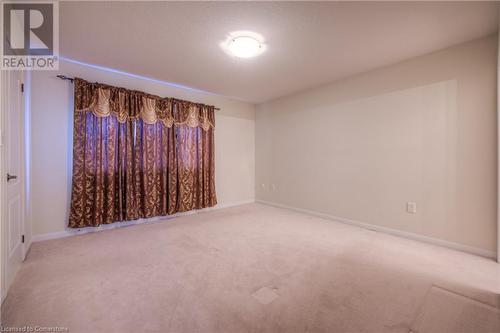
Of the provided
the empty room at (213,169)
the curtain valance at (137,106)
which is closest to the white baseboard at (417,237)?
the empty room at (213,169)

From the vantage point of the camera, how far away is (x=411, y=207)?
2.94 m

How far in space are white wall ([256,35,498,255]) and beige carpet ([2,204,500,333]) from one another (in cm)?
51

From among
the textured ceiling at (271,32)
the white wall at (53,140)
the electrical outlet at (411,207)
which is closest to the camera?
the textured ceiling at (271,32)

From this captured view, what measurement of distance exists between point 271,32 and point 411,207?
2.91 m

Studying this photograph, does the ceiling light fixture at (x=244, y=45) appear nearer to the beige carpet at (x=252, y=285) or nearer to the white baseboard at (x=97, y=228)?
the beige carpet at (x=252, y=285)

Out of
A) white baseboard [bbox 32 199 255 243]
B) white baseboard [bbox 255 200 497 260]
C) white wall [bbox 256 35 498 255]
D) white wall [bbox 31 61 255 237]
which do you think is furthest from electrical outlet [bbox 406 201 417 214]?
white wall [bbox 31 61 255 237]

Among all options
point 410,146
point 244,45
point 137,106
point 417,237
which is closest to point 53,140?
point 137,106

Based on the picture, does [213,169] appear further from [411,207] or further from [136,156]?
[411,207]

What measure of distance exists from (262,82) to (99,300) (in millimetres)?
3617

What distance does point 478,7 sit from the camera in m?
1.94

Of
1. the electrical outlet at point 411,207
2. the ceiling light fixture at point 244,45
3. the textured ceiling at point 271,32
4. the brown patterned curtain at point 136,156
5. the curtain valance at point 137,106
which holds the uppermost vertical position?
the textured ceiling at point 271,32

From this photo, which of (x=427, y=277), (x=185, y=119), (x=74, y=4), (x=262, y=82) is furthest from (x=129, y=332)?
(x=262, y=82)

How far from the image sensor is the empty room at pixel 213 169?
5.38ft

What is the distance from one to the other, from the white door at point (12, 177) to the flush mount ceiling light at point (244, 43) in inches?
80.5
